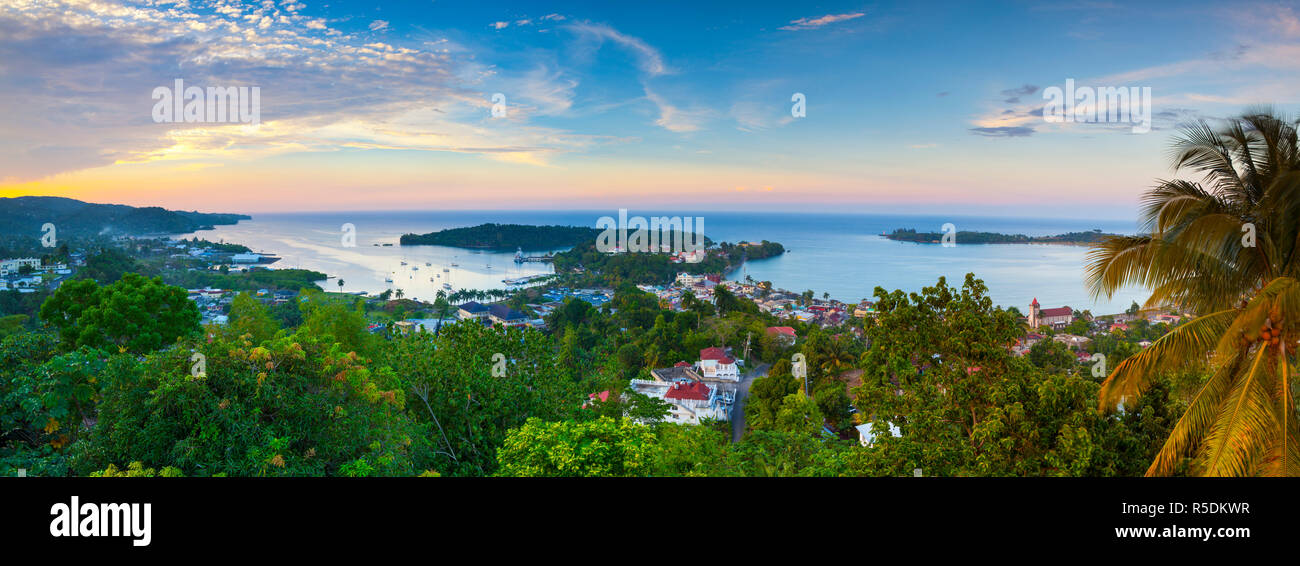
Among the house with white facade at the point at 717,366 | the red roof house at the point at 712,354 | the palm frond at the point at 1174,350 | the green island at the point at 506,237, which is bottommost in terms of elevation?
the house with white facade at the point at 717,366

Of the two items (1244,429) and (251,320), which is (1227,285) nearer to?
(1244,429)

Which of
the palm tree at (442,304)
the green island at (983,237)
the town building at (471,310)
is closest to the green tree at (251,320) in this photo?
the palm tree at (442,304)

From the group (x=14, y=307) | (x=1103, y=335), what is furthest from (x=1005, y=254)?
(x=14, y=307)

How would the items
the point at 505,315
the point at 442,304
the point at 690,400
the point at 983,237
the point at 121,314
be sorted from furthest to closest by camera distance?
the point at 983,237 → the point at 442,304 → the point at 505,315 → the point at 690,400 → the point at 121,314

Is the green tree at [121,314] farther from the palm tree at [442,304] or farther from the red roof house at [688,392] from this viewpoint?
the palm tree at [442,304]

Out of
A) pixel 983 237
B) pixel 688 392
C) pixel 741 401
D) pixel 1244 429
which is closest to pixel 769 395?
pixel 688 392
